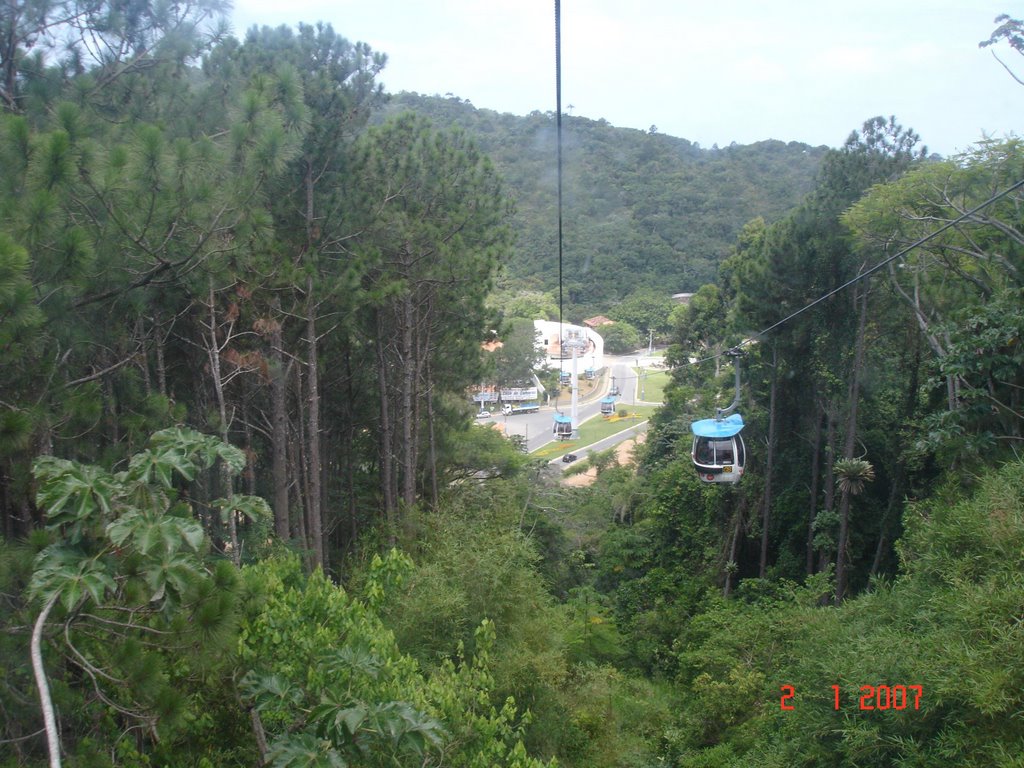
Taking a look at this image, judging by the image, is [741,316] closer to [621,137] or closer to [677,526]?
[677,526]

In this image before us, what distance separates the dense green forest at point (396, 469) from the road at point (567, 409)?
10935mm

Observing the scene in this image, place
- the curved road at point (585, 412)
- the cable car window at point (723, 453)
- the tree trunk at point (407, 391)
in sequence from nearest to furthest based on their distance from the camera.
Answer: the tree trunk at point (407, 391) < the cable car window at point (723, 453) < the curved road at point (585, 412)

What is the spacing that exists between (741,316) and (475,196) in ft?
27.3

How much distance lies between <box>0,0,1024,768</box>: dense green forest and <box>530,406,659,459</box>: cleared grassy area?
8.91 metres

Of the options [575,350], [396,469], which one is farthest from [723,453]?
[575,350]

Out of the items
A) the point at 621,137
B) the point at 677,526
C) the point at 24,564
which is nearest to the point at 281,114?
the point at 24,564

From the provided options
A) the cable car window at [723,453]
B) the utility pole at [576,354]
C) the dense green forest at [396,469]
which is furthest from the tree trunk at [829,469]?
the utility pole at [576,354]

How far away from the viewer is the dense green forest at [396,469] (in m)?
3.71

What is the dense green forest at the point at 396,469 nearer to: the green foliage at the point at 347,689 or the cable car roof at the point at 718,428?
the green foliage at the point at 347,689

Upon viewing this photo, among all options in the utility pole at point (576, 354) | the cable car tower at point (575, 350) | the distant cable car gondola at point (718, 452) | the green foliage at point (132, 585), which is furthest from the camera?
the cable car tower at point (575, 350)

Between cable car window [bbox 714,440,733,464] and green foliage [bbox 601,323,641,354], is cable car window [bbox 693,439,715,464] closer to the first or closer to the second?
cable car window [bbox 714,440,733,464]

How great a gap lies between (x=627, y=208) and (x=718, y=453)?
29.0m

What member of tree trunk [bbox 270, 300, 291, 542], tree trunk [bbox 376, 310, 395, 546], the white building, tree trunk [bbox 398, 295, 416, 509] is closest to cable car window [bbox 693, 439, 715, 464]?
tree trunk [bbox 398, 295, 416, 509]

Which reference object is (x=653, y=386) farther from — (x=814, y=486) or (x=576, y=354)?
(x=814, y=486)
